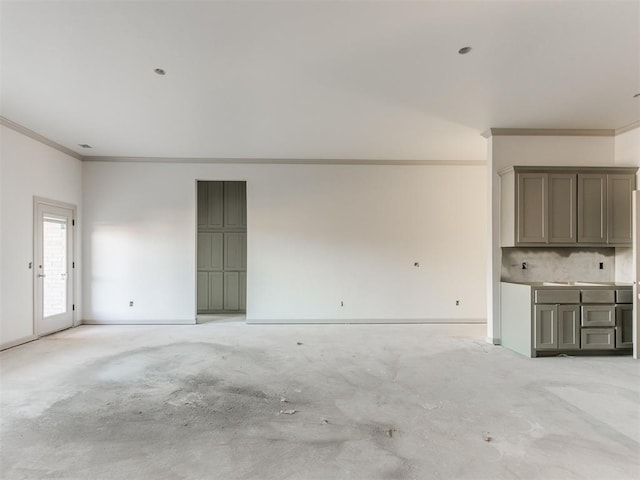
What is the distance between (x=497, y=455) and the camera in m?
2.19

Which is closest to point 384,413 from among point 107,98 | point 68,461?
→ point 68,461

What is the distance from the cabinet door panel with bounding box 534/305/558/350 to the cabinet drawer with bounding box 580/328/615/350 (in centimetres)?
39

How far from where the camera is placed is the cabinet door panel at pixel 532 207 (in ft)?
14.7

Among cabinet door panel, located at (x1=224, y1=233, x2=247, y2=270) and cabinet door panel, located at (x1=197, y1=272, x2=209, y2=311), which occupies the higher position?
cabinet door panel, located at (x1=224, y1=233, x2=247, y2=270)

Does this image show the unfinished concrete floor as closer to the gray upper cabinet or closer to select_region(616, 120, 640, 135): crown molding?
the gray upper cabinet

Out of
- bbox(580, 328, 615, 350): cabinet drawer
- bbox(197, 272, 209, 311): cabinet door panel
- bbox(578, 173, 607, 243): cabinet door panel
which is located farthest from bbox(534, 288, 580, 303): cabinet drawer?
bbox(197, 272, 209, 311): cabinet door panel

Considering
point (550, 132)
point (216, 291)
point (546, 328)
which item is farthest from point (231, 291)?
point (550, 132)

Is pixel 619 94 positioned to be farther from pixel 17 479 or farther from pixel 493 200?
pixel 17 479

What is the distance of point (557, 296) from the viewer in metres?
4.19

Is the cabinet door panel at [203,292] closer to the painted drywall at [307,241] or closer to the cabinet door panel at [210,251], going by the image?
the cabinet door panel at [210,251]

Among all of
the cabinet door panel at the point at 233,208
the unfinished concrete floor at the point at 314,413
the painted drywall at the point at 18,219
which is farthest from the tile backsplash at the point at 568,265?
the painted drywall at the point at 18,219

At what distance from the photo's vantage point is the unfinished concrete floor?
2.09m

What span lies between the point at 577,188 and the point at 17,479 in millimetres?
6055

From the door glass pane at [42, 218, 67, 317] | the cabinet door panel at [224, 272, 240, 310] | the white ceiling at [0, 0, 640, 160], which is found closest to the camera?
the white ceiling at [0, 0, 640, 160]
